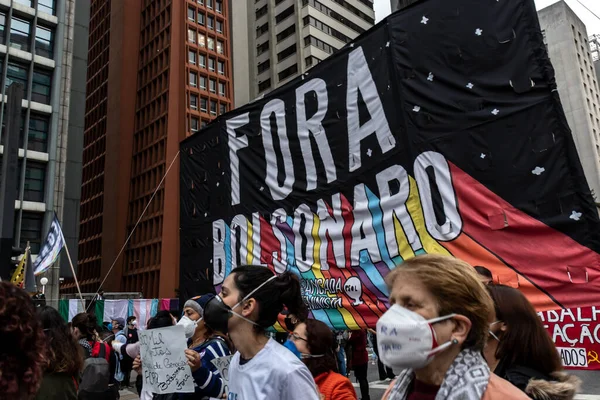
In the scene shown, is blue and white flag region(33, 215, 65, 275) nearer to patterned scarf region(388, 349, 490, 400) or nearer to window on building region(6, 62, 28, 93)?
patterned scarf region(388, 349, 490, 400)

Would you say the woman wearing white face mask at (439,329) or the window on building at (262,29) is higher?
the window on building at (262,29)

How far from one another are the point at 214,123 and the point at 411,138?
3.83m

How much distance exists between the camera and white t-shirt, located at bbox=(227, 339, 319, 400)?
2439mm

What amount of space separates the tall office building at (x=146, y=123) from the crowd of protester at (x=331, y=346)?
4854 centimetres

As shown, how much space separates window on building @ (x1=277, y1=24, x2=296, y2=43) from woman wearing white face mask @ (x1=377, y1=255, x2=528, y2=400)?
204ft

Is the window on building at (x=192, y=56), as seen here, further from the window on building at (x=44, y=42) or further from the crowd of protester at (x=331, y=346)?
the crowd of protester at (x=331, y=346)

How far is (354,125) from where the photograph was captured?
16.5ft

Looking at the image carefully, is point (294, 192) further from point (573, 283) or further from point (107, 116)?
point (107, 116)

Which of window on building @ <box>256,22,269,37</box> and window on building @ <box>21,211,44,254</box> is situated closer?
window on building @ <box>21,211,44,254</box>

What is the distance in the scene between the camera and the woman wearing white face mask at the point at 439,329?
1.64 m

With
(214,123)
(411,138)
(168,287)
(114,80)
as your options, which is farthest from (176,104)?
(411,138)

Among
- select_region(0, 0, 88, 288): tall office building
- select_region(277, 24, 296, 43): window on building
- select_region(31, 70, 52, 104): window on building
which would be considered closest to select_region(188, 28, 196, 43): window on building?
select_region(277, 24, 296, 43): window on building

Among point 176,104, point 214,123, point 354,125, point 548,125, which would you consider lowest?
point 548,125

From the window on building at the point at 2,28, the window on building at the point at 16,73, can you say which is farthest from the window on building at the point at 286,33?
the window on building at the point at 16,73
